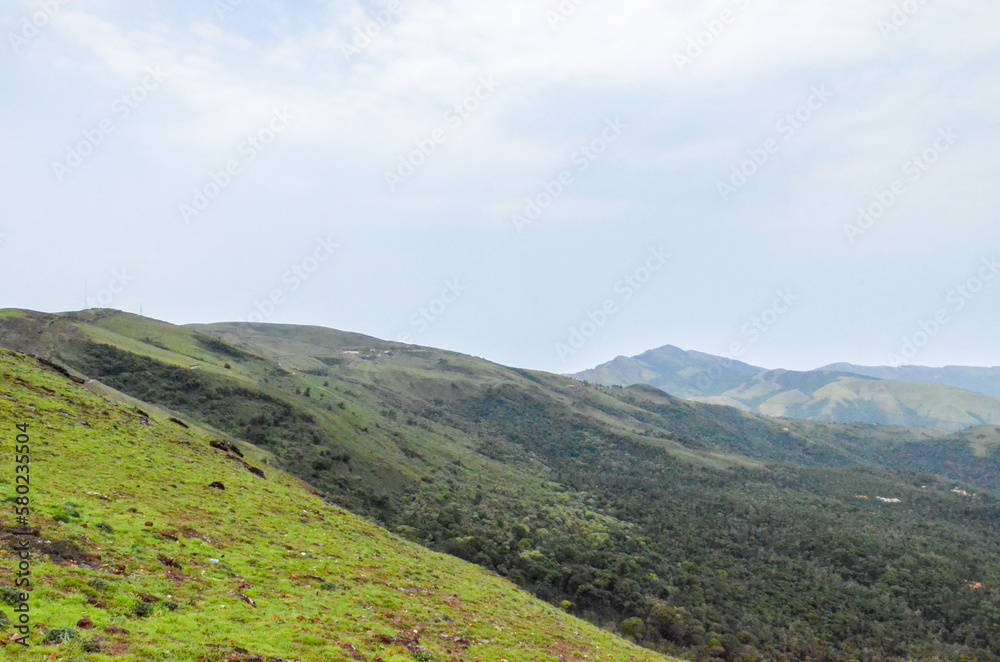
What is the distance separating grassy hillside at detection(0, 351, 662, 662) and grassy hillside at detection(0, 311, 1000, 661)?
19.0 meters

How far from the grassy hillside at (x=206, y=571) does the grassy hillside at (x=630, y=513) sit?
62.3 ft

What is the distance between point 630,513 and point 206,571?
7122 centimetres

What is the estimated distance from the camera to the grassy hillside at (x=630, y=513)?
50938 mm

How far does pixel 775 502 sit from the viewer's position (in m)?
93.2

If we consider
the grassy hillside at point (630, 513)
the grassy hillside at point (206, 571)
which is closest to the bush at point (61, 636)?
the grassy hillside at point (206, 571)

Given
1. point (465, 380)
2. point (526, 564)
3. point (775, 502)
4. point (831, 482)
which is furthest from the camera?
point (465, 380)

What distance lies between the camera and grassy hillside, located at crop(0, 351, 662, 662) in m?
15.1

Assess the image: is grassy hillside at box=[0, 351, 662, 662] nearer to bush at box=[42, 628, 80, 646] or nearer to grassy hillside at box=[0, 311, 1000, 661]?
bush at box=[42, 628, 80, 646]

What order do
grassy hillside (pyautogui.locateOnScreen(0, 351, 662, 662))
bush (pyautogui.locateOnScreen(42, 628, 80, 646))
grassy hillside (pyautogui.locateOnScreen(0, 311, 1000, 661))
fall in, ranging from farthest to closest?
1. grassy hillside (pyautogui.locateOnScreen(0, 311, 1000, 661))
2. grassy hillside (pyautogui.locateOnScreen(0, 351, 662, 662))
3. bush (pyautogui.locateOnScreen(42, 628, 80, 646))

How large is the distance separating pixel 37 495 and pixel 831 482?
5149 inches

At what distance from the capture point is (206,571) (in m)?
20.3

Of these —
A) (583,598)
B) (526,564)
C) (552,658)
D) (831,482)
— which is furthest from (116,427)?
(831,482)

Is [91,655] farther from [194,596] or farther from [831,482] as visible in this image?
[831,482]

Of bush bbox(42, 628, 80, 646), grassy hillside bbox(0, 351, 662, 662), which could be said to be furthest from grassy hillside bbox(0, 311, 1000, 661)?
bush bbox(42, 628, 80, 646)
